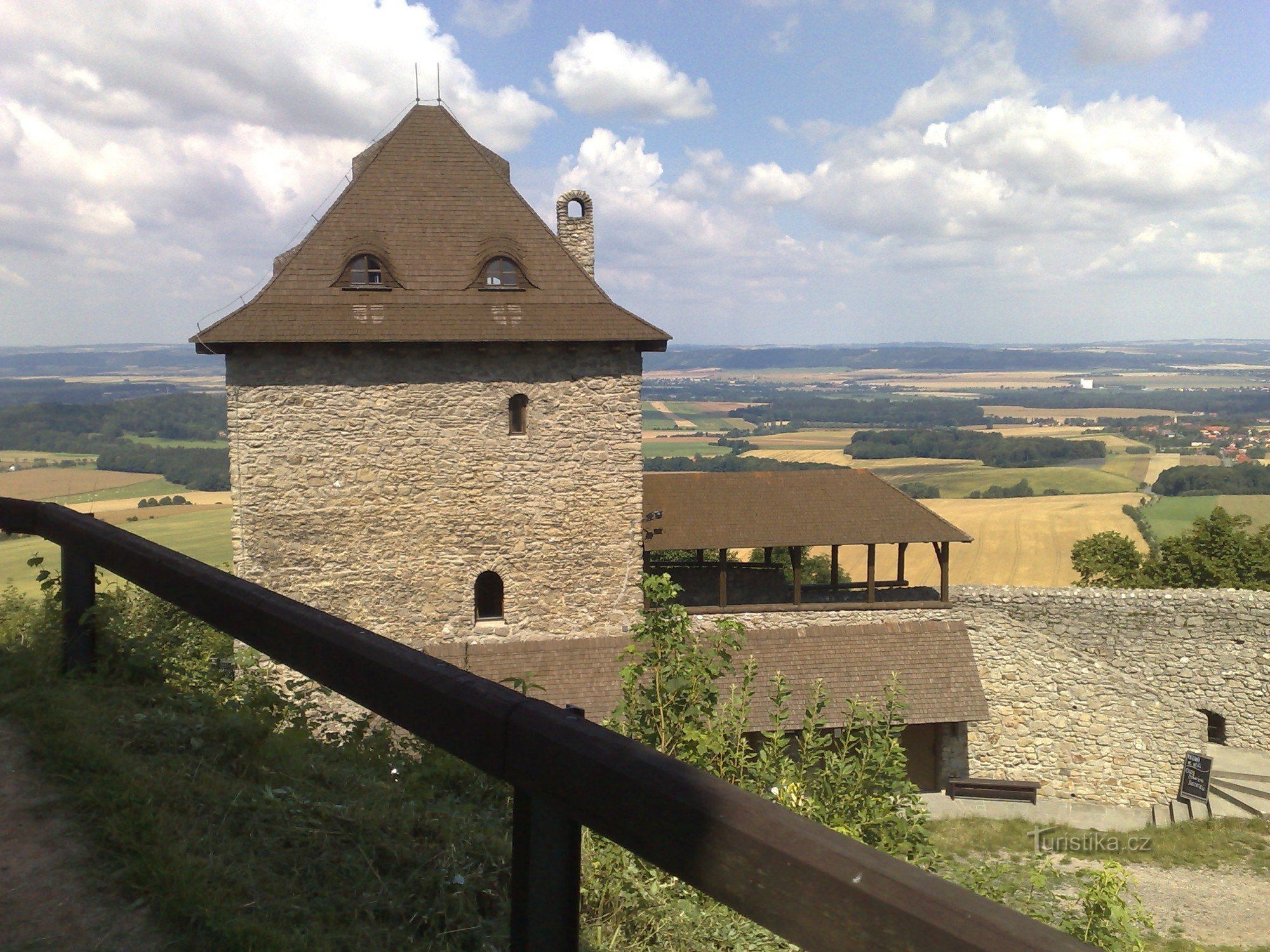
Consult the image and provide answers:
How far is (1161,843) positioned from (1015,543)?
25145 millimetres

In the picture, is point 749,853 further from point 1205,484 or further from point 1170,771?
point 1205,484

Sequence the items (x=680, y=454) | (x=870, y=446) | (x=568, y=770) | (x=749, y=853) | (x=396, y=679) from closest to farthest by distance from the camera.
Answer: (x=749, y=853), (x=568, y=770), (x=396, y=679), (x=680, y=454), (x=870, y=446)

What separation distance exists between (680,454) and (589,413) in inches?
2477

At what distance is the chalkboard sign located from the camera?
560 inches

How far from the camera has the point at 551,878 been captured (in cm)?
169

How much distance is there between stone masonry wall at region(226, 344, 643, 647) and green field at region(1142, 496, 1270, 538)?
34.4 m

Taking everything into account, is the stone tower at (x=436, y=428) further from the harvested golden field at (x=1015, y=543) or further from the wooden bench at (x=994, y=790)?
the harvested golden field at (x=1015, y=543)

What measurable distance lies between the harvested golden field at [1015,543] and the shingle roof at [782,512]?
12.9m

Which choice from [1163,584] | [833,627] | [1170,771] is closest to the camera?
[833,627]

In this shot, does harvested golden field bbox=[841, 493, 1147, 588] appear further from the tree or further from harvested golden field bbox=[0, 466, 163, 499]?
harvested golden field bbox=[0, 466, 163, 499]

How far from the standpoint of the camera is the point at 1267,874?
12625 millimetres

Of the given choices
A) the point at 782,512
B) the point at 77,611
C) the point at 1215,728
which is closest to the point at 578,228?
the point at 782,512

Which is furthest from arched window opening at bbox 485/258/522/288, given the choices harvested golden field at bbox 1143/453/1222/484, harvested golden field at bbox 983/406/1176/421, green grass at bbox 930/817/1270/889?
harvested golden field at bbox 983/406/1176/421

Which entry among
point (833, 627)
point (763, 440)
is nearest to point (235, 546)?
point (833, 627)
